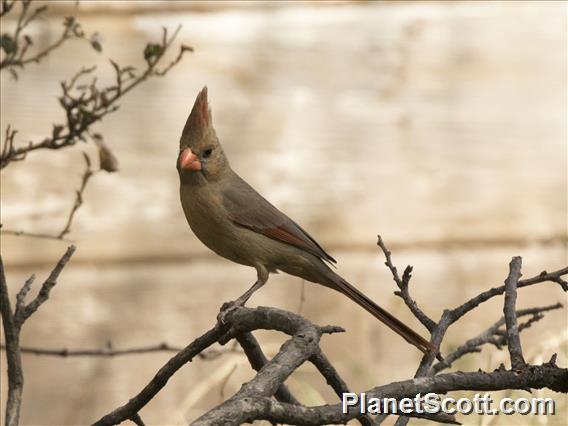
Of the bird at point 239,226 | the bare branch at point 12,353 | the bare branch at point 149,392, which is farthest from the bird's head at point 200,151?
the bare branch at point 149,392

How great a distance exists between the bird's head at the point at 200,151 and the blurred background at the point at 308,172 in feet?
2.10

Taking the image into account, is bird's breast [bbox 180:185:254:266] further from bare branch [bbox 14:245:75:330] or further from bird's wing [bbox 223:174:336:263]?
bare branch [bbox 14:245:75:330]

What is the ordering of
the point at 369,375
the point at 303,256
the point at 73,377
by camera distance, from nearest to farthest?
the point at 303,256 → the point at 369,375 → the point at 73,377

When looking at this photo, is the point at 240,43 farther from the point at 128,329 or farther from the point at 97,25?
the point at 128,329

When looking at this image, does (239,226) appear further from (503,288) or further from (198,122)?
(503,288)

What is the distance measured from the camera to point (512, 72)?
7.72 feet

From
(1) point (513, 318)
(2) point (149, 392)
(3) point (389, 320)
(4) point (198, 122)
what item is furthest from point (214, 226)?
(1) point (513, 318)

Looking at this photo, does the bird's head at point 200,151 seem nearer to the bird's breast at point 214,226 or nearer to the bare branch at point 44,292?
the bird's breast at point 214,226

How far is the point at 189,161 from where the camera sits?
1554 millimetres

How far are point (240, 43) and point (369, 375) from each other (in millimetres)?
778

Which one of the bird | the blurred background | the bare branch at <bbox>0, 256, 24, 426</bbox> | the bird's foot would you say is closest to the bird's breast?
the bird

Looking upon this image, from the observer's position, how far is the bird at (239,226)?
1.54m

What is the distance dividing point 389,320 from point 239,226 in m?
0.33

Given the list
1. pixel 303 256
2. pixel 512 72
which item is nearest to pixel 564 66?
pixel 512 72
